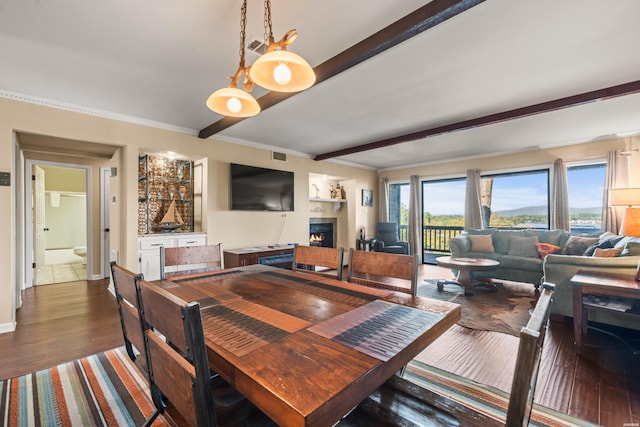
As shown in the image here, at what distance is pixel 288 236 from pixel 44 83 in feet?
12.6

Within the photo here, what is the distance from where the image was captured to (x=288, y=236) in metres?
5.52

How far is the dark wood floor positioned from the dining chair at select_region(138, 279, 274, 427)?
1716mm

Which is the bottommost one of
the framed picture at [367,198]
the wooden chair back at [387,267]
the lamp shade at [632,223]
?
the wooden chair back at [387,267]

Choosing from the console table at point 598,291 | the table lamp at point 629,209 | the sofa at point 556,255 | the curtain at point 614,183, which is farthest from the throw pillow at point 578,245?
the console table at point 598,291

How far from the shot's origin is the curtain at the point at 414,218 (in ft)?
22.5

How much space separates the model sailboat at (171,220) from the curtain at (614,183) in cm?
682

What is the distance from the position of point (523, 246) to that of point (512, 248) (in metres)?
0.17

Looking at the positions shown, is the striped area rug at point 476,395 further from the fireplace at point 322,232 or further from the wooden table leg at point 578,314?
the fireplace at point 322,232

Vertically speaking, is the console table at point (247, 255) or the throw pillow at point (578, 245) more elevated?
the throw pillow at point (578, 245)

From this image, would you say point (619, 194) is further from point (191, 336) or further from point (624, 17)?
point (191, 336)

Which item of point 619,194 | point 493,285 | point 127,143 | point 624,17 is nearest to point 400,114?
point 624,17

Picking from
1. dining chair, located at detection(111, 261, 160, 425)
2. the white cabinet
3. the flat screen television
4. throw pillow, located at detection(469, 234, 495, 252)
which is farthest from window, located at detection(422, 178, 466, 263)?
dining chair, located at detection(111, 261, 160, 425)

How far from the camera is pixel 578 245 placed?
13.7 ft

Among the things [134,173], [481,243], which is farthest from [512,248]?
[134,173]
